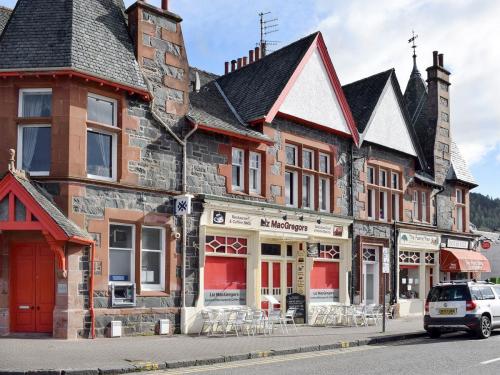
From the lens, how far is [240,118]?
73.5 ft

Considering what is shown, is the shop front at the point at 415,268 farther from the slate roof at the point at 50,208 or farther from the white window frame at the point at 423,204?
the slate roof at the point at 50,208

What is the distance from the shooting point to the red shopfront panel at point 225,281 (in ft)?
65.4

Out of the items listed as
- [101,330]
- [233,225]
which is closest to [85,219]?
[101,330]

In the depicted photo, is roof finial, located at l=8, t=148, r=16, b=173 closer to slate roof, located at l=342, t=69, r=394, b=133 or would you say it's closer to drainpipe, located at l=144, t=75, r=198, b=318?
drainpipe, located at l=144, t=75, r=198, b=318

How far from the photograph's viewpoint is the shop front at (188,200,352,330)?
65.5 feet

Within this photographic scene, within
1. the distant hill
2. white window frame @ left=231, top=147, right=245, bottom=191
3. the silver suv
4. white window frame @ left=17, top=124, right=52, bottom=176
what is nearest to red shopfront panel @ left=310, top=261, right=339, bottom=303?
white window frame @ left=231, top=147, right=245, bottom=191

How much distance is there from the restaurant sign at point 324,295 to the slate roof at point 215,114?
20.1 feet

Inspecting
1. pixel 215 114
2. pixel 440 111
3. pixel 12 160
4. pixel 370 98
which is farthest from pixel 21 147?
pixel 440 111

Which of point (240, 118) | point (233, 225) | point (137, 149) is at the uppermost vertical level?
point (240, 118)

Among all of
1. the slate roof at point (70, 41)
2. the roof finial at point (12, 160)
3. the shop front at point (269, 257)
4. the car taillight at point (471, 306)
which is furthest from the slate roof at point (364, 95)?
the roof finial at point (12, 160)

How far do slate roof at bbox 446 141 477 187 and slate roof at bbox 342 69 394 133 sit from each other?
22.6ft

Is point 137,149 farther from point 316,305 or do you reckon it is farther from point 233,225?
point 316,305

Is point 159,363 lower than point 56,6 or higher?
lower

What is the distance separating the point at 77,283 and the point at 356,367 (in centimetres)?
742
